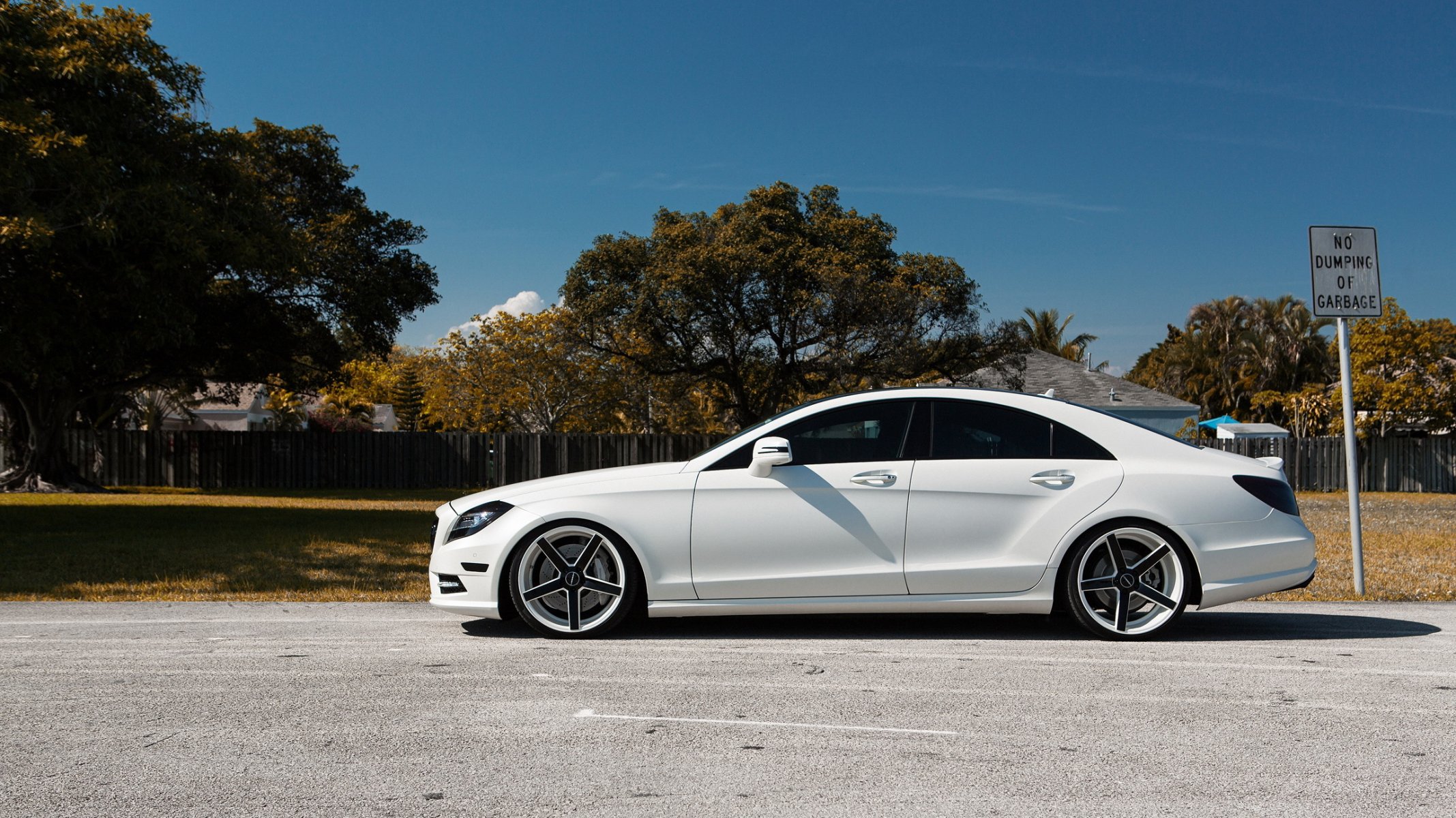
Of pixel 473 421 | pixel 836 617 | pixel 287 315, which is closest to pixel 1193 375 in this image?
pixel 473 421

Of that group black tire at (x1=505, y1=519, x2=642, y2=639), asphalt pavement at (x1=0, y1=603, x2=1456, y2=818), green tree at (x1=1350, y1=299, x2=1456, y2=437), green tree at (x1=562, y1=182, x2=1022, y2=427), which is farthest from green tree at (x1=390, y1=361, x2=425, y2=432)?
asphalt pavement at (x1=0, y1=603, x2=1456, y2=818)

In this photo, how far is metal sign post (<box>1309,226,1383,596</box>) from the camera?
8.59 metres

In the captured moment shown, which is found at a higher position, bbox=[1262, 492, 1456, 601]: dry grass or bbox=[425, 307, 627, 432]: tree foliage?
bbox=[425, 307, 627, 432]: tree foliage

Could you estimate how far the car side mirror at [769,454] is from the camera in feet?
19.6

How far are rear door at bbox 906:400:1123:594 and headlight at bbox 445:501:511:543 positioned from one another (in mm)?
2376

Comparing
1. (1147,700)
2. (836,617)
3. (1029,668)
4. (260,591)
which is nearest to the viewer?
(1147,700)

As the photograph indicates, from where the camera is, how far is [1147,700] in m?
4.83

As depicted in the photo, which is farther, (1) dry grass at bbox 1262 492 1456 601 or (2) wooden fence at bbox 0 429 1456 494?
(2) wooden fence at bbox 0 429 1456 494

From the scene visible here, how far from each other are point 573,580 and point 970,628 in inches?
98.2

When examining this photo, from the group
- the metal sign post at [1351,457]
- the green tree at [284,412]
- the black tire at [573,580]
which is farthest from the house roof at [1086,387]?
the green tree at [284,412]

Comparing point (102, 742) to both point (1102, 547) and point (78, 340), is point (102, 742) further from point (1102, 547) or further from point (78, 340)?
point (78, 340)

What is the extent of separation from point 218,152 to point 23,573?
31.4 feet

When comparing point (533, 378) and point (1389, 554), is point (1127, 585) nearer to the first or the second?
point (1389, 554)

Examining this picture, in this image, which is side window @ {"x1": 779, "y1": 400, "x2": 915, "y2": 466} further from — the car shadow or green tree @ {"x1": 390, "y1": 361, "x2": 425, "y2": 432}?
green tree @ {"x1": 390, "y1": 361, "x2": 425, "y2": 432}
